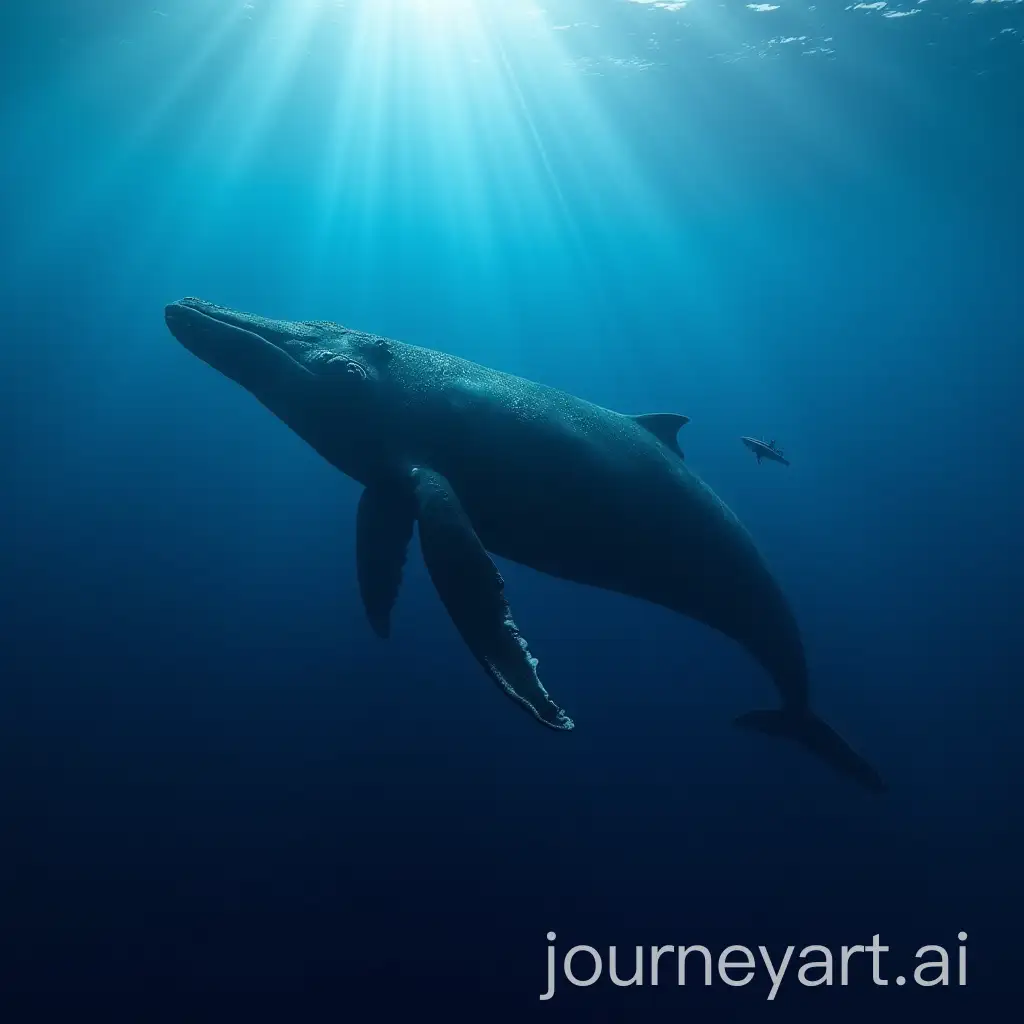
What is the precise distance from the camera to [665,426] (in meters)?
7.79

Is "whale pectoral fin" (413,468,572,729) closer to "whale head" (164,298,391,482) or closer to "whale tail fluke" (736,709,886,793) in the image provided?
"whale head" (164,298,391,482)

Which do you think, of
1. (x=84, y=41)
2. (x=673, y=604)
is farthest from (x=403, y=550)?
(x=84, y=41)

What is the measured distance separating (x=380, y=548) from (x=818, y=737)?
21.9 ft

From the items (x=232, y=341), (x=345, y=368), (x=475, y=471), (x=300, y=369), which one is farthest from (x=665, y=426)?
(x=232, y=341)

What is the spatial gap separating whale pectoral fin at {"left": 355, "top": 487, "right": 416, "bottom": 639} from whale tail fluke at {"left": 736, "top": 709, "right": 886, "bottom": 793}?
534 centimetres

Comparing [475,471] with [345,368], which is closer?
[345,368]

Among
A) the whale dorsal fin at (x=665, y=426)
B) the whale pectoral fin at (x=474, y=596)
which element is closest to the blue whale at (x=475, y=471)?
the whale pectoral fin at (x=474, y=596)

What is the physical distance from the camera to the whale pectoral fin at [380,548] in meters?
6.81

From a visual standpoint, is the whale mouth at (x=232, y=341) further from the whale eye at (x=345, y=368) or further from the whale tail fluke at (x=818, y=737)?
the whale tail fluke at (x=818, y=737)

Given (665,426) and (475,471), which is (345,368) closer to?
(475,471)

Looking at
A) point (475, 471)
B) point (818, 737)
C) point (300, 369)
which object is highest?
point (300, 369)

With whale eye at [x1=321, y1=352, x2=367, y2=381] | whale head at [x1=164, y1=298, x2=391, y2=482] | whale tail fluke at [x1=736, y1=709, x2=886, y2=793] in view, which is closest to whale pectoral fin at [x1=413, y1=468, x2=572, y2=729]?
whale head at [x1=164, y1=298, x2=391, y2=482]

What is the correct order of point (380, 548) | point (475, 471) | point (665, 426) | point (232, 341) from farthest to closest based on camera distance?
point (665, 426) < point (380, 548) < point (475, 471) < point (232, 341)

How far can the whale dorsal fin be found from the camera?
25.4ft
